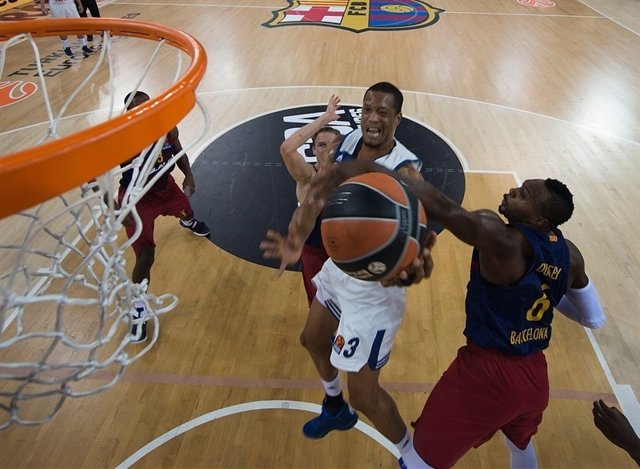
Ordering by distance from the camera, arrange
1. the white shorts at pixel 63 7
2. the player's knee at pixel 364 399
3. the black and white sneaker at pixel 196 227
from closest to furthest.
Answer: the player's knee at pixel 364 399 < the black and white sneaker at pixel 196 227 < the white shorts at pixel 63 7

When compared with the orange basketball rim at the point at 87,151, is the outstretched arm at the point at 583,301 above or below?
below

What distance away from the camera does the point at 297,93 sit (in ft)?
22.4

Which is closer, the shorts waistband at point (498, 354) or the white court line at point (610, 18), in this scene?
the shorts waistband at point (498, 354)

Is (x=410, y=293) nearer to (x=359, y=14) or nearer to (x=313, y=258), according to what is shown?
(x=313, y=258)

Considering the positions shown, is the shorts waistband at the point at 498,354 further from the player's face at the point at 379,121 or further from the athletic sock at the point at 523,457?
the player's face at the point at 379,121

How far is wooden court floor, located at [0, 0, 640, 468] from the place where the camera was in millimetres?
2643

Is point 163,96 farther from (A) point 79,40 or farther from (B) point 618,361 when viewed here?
(A) point 79,40

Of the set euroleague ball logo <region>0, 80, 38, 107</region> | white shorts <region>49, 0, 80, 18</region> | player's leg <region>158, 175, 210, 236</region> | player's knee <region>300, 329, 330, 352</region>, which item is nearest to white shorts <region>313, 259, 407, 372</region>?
player's knee <region>300, 329, 330, 352</region>

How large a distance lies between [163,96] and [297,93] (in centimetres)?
551

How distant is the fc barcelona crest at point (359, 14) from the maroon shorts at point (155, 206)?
726 centimetres

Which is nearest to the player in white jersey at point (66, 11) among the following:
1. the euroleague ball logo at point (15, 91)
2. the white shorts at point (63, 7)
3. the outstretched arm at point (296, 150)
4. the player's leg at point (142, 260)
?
the white shorts at point (63, 7)

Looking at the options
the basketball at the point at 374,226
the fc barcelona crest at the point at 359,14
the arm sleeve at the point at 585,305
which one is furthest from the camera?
the fc barcelona crest at the point at 359,14

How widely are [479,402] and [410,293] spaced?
5.52 ft

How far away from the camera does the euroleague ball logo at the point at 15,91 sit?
6707mm
